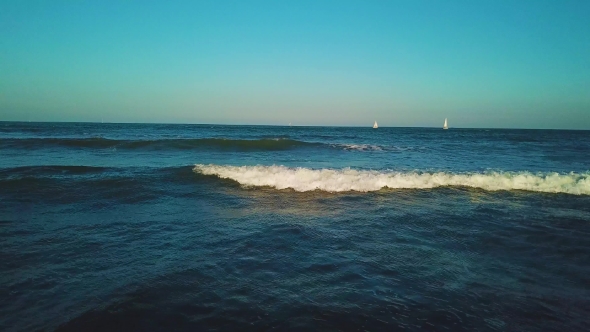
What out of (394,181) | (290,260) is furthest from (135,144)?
(290,260)

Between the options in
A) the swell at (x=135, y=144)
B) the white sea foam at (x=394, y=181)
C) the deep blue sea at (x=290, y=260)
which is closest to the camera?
the deep blue sea at (x=290, y=260)

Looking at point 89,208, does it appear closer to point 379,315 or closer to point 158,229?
point 158,229

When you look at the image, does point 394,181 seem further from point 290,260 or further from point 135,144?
point 135,144

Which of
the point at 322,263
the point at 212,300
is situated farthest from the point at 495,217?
the point at 212,300

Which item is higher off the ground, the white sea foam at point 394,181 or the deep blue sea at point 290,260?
the white sea foam at point 394,181

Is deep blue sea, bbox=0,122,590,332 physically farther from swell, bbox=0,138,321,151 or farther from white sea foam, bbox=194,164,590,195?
swell, bbox=0,138,321,151

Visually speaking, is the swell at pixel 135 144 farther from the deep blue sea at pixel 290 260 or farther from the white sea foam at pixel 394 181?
the deep blue sea at pixel 290 260

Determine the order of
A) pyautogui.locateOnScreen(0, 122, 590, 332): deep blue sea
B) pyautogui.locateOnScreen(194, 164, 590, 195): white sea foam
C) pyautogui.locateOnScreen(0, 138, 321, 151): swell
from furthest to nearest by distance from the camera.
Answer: pyautogui.locateOnScreen(0, 138, 321, 151): swell
pyautogui.locateOnScreen(194, 164, 590, 195): white sea foam
pyautogui.locateOnScreen(0, 122, 590, 332): deep blue sea

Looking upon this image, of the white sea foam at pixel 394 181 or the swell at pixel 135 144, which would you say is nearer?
the white sea foam at pixel 394 181

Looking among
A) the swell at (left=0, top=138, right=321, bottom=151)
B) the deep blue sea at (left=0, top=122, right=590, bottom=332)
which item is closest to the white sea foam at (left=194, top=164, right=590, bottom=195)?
the deep blue sea at (left=0, top=122, right=590, bottom=332)

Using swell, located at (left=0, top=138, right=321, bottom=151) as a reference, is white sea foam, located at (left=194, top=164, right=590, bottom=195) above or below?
below

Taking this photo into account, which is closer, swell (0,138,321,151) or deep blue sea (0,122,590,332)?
deep blue sea (0,122,590,332)

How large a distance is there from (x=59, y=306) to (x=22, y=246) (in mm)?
2427

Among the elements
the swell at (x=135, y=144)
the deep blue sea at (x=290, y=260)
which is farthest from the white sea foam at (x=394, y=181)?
the swell at (x=135, y=144)
